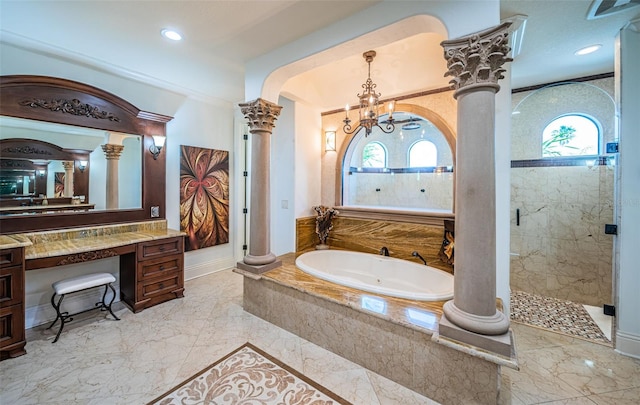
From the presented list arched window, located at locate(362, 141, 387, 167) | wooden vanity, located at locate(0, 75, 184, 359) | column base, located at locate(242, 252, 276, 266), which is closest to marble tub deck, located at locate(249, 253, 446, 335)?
column base, located at locate(242, 252, 276, 266)

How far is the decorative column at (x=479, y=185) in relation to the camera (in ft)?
4.76

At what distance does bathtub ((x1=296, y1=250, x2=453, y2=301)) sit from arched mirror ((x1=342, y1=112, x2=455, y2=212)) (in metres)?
1.06

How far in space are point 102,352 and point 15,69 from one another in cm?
274

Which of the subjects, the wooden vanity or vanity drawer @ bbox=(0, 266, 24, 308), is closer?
vanity drawer @ bbox=(0, 266, 24, 308)

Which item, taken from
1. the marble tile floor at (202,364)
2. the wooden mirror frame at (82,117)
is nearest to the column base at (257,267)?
the marble tile floor at (202,364)

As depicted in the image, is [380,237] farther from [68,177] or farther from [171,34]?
[68,177]

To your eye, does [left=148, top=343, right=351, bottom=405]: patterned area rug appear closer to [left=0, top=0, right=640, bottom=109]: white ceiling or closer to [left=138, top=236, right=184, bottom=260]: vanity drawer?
[left=138, top=236, right=184, bottom=260]: vanity drawer

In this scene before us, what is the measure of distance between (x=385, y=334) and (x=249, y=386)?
3.44ft

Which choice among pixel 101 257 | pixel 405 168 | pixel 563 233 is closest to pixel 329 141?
pixel 405 168

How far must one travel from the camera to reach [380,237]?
10.9ft

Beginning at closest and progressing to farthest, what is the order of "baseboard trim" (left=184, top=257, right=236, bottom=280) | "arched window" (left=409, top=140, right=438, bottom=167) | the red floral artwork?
the red floral artwork
"baseboard trim" (left=184, top=257, right=236, bottom=280)
"arched window" (left=409, top=140, right=438, bottom=167)

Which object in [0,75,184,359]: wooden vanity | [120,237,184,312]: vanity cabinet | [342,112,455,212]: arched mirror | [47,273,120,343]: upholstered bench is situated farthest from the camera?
[342,112,455,212]: arched mirror

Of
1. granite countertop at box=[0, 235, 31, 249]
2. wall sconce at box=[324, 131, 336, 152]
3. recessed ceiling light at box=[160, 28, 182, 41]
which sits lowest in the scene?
granite countertop at box=[0, 235, 31, 249]

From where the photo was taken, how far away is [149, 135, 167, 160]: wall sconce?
128 inches
